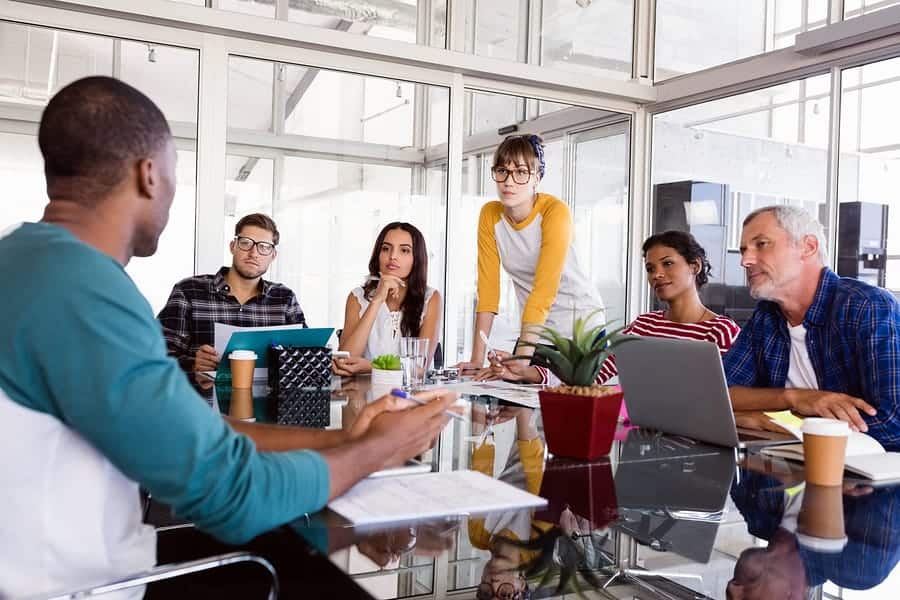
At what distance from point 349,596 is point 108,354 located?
0.44 metres

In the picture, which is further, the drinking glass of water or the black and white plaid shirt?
the black and white plaid shirt

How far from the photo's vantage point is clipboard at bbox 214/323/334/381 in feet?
8.59

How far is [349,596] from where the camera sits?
105cm

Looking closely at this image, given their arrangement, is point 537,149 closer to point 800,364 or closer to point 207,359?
point 800,364

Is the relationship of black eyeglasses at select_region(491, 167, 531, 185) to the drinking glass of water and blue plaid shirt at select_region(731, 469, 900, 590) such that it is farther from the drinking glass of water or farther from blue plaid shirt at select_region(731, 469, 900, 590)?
blue plaid shirt at select_region(731, 469, 900, 590)

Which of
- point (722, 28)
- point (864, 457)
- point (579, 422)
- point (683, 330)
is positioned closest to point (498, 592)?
point (579, 422)

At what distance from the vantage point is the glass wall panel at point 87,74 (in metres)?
3.97

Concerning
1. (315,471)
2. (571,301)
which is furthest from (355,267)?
(315,471)

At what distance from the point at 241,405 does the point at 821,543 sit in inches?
59.6

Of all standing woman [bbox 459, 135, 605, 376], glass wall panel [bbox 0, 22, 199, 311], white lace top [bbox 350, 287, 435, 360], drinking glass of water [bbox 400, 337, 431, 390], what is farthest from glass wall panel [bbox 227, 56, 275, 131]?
drinking glass of water [bbox 400, 337, 431, 390]

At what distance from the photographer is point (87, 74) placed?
418cm

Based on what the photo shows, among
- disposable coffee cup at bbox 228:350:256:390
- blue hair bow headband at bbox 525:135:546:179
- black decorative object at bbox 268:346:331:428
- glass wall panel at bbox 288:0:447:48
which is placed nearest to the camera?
black decorative object at bbox 268:346:331:428

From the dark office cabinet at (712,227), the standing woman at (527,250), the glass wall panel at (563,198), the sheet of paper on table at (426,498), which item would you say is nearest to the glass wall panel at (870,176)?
the dark office cabinet at (712,227)

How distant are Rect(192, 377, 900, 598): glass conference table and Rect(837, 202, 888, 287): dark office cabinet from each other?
3.08 metres
